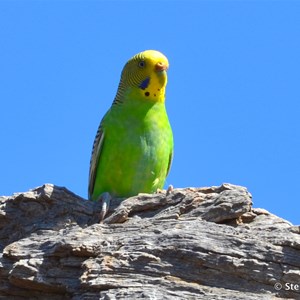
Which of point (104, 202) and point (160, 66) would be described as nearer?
point (104, 202)

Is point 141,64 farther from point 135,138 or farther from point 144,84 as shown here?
point 135,138

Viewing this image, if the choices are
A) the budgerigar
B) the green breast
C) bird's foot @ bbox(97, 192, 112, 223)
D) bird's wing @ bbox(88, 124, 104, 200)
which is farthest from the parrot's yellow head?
bird's foot @ bbox(97, 192, 112, 223)

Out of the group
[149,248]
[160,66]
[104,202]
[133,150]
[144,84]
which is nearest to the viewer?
[149,248]

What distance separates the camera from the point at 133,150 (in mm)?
11836

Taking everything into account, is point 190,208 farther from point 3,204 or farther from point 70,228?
point 3,204

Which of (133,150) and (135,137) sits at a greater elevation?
(135,137)

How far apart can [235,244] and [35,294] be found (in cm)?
269

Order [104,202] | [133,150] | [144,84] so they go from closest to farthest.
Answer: [104,202]
[133,150]
[144,84]

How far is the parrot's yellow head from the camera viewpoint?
12242 millimetres

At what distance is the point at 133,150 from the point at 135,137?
21 cm

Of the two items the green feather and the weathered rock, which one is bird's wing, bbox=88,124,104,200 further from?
the weathered rock

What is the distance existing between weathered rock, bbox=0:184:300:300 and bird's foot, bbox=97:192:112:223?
91mm

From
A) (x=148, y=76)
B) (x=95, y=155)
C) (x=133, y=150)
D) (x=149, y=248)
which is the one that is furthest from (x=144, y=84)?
(x=149, y=248)

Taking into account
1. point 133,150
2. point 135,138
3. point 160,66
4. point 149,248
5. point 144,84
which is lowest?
point 149,248
